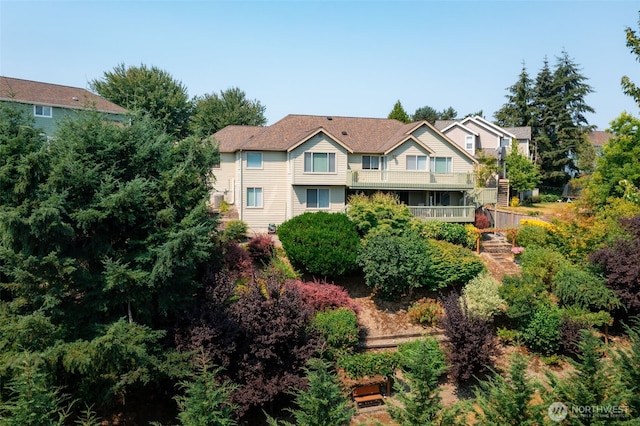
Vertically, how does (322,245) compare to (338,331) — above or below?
above

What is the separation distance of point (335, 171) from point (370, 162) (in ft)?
11.8

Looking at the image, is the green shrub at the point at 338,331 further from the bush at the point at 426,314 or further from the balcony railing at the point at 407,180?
the balcony railing at the point at 407,180

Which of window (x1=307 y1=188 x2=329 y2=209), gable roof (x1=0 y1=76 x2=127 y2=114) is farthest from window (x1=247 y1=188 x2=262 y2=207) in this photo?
gable roof (x1=0 y1=76 x2=127 y2=114)

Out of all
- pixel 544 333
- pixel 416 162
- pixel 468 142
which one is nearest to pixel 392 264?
pixel 544 333

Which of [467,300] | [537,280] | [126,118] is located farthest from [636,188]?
[126,118]

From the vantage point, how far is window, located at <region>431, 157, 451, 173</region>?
31031 mm

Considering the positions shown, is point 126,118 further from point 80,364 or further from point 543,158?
point 543,158

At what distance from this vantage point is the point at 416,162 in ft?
100

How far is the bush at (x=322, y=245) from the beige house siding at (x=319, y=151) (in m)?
4.98

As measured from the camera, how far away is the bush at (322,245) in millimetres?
22047

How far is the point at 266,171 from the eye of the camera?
28.7m

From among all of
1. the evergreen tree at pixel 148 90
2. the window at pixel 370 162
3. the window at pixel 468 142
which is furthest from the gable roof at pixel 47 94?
the window at pixel 468 142

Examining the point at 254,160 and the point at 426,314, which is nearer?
the point at 426,314
